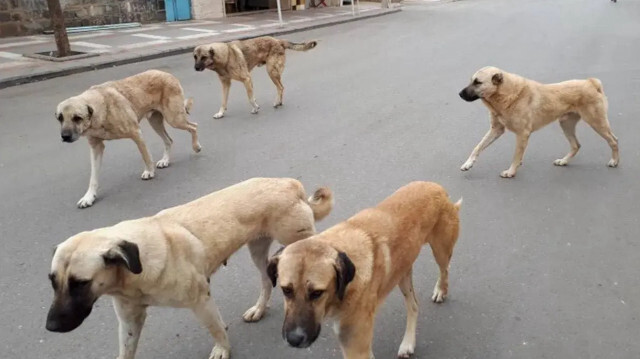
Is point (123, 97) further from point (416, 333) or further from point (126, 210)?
point (416, 333)

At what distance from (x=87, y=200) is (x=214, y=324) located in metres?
3.13

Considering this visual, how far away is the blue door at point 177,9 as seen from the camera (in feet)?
68.9

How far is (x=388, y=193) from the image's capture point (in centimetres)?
582

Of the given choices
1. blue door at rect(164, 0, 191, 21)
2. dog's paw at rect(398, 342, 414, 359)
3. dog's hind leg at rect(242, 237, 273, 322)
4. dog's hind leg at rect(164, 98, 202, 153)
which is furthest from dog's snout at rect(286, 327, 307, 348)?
blue door at rect(164, 0, 191, 21)

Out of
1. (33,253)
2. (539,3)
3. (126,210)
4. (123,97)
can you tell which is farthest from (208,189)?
(539,3)

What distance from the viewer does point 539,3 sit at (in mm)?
28969

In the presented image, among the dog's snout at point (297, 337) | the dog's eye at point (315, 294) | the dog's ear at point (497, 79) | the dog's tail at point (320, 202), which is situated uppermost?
the dog's ear at point (497, 79)

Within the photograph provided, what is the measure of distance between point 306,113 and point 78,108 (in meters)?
4.23

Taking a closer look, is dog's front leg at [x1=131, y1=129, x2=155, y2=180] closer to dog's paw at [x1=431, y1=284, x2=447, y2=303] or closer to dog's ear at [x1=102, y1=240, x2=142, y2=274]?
dog's ear at [x1=102, y1=240, x2=142, y2=274]

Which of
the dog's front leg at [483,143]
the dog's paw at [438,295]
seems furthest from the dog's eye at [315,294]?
the dog's front leg at [483,143]

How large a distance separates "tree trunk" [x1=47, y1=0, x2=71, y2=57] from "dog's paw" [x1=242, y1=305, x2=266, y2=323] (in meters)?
11.4

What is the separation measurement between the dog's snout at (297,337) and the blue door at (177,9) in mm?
20727

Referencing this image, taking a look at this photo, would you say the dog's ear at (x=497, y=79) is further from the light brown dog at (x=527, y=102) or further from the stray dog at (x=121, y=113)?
the stray dog at (x=121, y=113)

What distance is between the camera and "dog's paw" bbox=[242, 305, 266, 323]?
3769mm
